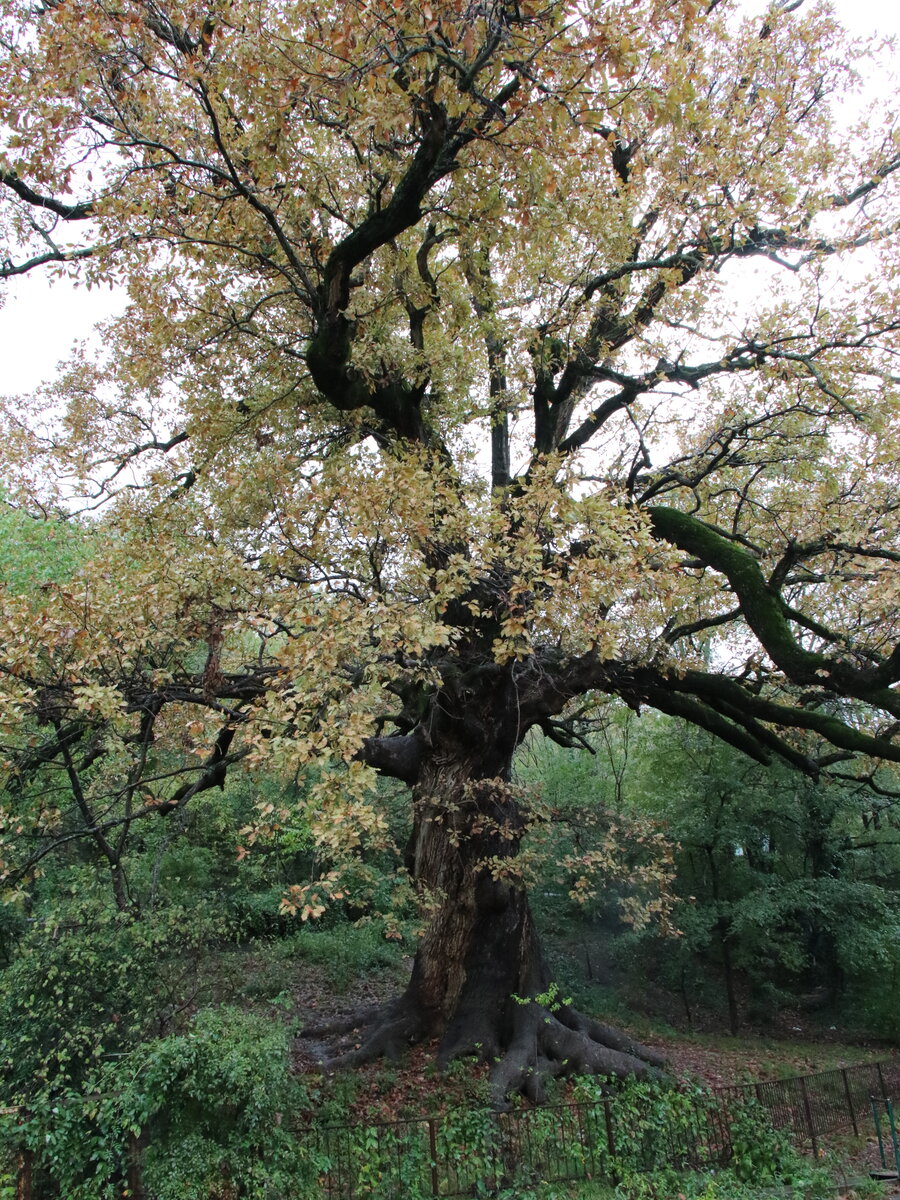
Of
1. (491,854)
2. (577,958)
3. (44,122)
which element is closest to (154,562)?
(44,122)

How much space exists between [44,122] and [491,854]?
8.30 m

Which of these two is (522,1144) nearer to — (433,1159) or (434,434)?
(433,1159)

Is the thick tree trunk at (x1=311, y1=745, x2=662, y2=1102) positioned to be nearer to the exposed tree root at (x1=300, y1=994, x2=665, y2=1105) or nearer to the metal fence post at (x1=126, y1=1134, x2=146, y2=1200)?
the exposed tree root at (x1=300, y1=994, x2=665, y2=1105)

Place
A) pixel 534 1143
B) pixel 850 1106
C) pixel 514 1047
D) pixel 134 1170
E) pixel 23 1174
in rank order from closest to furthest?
pixel 23 1174 < pixel 134 1170 < pixel 534 1143 < pixel 514 1047 < pixel 850 1106

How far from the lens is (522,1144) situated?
667 centimetres

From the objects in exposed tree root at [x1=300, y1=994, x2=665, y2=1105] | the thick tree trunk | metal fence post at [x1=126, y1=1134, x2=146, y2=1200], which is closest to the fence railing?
metal fence post at [x1=126, y1=1134, x2=146, y2=1200]


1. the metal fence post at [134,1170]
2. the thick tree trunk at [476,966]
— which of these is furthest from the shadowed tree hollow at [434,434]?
the metal fence post at [134,1170]

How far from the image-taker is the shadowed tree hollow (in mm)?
5062

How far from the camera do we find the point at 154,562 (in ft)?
20.5

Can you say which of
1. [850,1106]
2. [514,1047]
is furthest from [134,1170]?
[850,1106]

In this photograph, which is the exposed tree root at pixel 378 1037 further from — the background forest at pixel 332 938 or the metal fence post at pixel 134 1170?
the metal fence post at pixel 134 1170

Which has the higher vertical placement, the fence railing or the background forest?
the background forest

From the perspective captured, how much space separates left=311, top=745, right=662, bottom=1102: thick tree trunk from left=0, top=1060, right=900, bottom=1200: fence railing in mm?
1549

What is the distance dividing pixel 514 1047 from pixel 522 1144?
2077 millimetres
